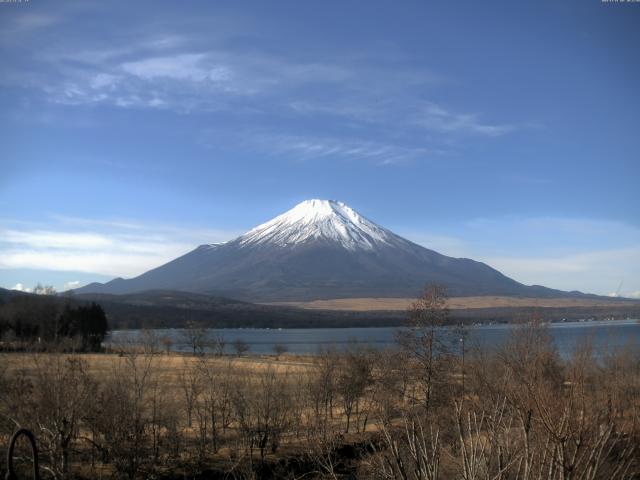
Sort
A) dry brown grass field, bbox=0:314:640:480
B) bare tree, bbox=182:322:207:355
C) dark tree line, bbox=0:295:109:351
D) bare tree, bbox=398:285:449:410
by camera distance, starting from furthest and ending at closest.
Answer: dark tree line, bbox=0:295:109:351
bare tree, bbox=182:322:207:355
bare tree, bbox=398:285:449:410
dry brown grass field, bbox=0:314:640:480

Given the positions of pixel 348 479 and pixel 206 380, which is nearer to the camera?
pixel 348 479

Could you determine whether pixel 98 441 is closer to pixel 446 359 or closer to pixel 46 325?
pixel 446 359

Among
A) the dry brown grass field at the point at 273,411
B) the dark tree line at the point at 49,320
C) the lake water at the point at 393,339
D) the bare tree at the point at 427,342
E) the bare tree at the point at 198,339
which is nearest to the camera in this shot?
the dry brown grass field at the point at 273,411

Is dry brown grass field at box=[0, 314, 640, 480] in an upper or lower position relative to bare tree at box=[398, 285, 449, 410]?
lower

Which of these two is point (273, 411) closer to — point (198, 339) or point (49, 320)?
point (198, 339)

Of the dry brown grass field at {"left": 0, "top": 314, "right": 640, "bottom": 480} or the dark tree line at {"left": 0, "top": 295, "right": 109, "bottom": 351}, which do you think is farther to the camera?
the dark tree line at {"left": 0, "top": 295, "right": 109, "bottom": 351}

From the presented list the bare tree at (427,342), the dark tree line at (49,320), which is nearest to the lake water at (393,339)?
the bare tree at (427,342)

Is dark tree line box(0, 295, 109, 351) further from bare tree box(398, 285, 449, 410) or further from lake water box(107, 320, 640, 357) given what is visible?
bare tree box(398, 285, 449, 410)

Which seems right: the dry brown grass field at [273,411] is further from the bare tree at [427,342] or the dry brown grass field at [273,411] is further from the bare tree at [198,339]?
the bare tree at [198,339]

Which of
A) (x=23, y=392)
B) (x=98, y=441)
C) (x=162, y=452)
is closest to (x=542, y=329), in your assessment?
(x=162, y=452)

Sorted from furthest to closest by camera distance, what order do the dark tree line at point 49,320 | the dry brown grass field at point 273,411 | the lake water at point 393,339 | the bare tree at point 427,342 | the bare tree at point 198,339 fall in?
1. the dark tree line at point 49,320
2. the bare tree at point 198,339
3. the lake water at point 393,339
4. the bare tree at point 427,342
5. the dry brown grass field at point 273,411

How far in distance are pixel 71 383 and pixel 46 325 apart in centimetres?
5639

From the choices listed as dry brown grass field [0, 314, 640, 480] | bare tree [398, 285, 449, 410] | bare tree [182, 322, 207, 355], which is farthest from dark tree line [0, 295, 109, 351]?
bare tree [398, 285, 449, 410]

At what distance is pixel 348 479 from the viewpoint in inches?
880
